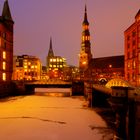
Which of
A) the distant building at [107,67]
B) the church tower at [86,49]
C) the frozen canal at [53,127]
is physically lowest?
the frozen canal at [53,127]

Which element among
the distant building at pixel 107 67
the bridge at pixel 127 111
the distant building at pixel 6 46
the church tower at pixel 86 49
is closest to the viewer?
the bridge at pixel 127 111

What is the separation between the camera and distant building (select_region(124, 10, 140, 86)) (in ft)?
212

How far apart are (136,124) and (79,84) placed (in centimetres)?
6400

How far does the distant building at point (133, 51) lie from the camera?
6469 centimetres

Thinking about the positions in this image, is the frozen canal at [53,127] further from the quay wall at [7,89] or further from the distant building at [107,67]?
the distant building at [107,67]

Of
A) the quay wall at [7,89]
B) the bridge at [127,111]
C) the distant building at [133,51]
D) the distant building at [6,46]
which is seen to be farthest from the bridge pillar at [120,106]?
the distant building at [6,46]

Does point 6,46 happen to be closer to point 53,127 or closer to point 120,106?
point 53,127

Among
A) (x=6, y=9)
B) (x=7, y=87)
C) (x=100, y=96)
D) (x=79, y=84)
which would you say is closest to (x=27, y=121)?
(x=100, y=96)

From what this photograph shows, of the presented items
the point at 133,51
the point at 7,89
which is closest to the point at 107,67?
the point at 133,51

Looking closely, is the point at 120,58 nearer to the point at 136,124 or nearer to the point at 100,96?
the point at 100,96

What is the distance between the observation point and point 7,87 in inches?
2943

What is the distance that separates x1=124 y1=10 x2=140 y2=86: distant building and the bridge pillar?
4256 centimetres

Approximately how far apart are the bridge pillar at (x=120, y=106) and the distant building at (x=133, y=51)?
140 feet

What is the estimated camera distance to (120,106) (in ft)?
66.5
